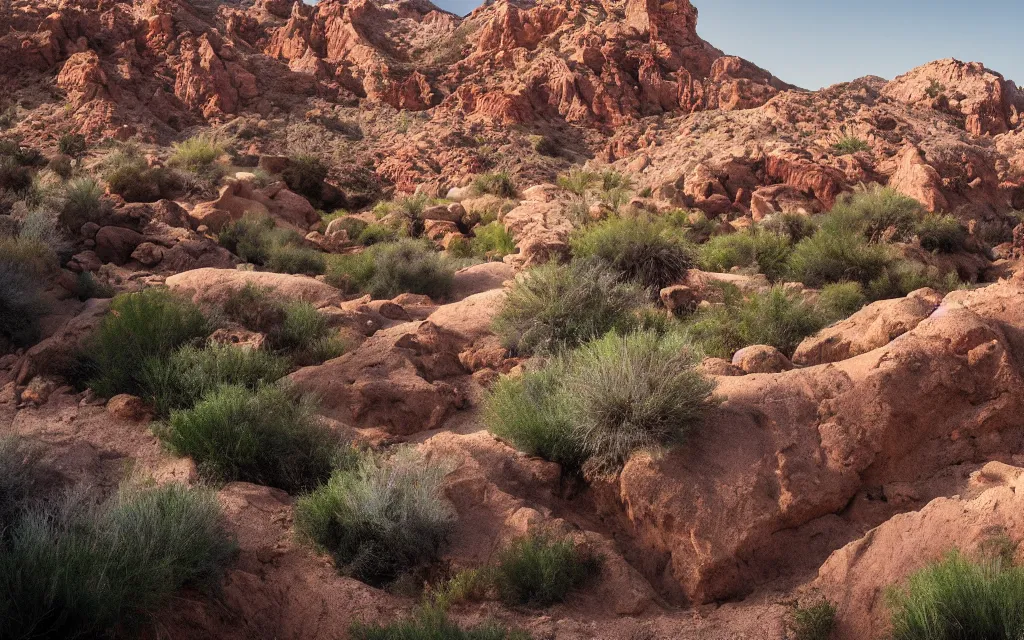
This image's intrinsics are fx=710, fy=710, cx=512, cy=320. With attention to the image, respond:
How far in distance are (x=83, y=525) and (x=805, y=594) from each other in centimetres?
426

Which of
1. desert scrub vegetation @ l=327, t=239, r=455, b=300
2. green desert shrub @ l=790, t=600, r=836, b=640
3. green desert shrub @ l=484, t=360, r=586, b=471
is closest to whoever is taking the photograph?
green desert shrub @ l=790, t=600, r=836, b=640

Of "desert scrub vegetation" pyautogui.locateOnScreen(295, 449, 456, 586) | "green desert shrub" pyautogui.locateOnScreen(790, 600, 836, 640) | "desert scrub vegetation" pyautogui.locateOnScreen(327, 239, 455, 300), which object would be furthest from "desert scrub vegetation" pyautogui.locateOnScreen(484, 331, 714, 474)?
A: "desert scrub vegetation" pyautogui.locateOnScreen(327, 239, 455, 300)

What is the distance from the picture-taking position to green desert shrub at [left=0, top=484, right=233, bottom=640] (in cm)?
318

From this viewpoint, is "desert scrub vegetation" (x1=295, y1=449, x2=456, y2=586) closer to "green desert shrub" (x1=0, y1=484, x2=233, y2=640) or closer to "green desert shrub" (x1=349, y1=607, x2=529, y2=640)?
"green desert shrub" (x1=0, y1=484, x2=233, y2=640)

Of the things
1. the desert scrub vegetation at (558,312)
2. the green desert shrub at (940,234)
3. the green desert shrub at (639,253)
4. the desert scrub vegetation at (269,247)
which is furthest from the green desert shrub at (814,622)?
the green desert shrub at (940,234)

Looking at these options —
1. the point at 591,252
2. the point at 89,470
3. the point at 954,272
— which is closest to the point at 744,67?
the point at 954,272

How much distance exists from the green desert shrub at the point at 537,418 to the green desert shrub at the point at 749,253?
26.5 feet

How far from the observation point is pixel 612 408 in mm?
5555

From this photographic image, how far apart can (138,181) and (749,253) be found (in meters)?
13.9

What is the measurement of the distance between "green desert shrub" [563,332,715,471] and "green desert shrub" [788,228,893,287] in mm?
8679

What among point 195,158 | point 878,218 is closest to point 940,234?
point 878,218

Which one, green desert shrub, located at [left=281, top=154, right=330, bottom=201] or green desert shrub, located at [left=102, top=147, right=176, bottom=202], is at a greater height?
green desert shrub, located at [left=281, top=154, right=330, bottom=201]

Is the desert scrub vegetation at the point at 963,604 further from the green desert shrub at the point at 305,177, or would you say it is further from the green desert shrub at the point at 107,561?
the green desert shrub at the point at 305,177

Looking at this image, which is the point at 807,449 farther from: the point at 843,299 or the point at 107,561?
the point at 843,299
